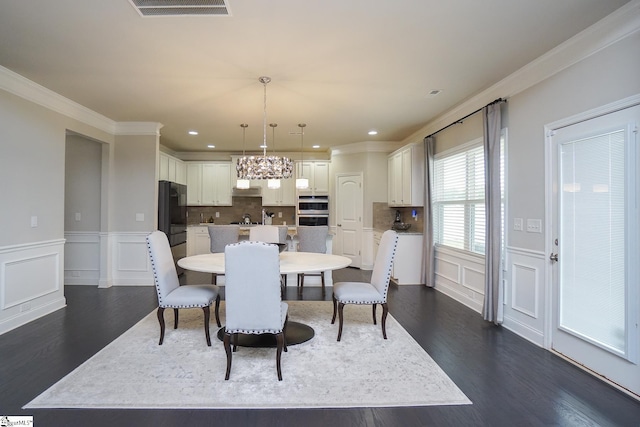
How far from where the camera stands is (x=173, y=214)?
5.94m

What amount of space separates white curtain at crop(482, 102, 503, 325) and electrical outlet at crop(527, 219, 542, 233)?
0.32 meters

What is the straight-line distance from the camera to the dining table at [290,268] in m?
2.83

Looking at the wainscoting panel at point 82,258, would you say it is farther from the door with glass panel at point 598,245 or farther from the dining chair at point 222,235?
the door with glass panel at point 598,245

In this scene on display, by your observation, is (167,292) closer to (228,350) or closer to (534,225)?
(228,350)

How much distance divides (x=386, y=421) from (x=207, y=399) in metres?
1.11

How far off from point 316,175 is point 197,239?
3007mm

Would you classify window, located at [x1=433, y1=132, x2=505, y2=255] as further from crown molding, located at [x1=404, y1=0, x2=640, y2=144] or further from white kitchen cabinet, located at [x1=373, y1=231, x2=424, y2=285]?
crown molding, located at [x1=404, y1=0, x2=640, y2=144]

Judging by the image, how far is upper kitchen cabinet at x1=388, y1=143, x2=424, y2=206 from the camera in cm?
539

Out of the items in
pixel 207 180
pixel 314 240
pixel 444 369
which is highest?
pixel 207 180

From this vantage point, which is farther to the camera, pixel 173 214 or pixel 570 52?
pixel 173 214

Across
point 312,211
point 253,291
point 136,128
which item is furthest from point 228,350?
point 312,211

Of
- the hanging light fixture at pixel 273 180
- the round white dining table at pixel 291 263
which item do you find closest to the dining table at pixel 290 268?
the round white dining table at pixel 291 263

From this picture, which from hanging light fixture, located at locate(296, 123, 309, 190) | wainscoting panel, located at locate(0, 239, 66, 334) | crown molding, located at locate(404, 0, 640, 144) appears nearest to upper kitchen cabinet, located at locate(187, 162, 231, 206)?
hanging light fixture, located at locate(296, 123, 309, 190)

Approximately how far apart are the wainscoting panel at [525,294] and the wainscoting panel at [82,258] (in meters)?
5.76
